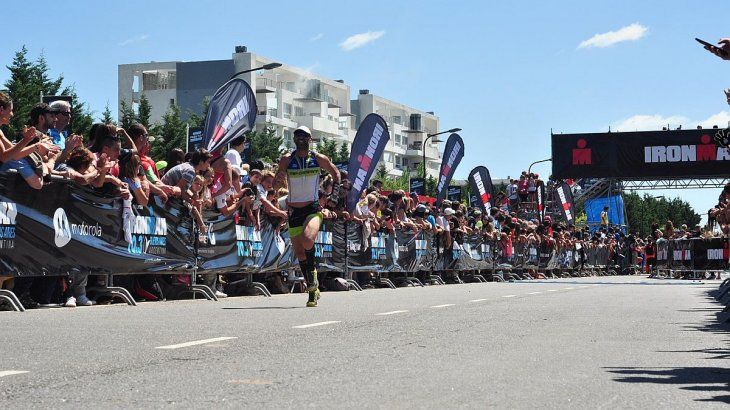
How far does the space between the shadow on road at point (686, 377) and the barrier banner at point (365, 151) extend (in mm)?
16951

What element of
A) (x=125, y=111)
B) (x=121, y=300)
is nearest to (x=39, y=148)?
(x=121, y=300)

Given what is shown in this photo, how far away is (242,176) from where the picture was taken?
63.4 ft

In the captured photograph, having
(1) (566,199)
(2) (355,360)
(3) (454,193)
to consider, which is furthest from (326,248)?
(1) (566,199)

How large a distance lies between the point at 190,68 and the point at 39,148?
385 ft

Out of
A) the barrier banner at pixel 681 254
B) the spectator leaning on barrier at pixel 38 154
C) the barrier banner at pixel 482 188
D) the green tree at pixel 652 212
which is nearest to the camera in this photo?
the spectator leaning on barrier at pixel 38 154

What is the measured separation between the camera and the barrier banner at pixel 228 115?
2088cm

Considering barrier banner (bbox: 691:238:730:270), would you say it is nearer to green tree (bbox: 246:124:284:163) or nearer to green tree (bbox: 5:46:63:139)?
green tree (bbox: 5:46:63:139)

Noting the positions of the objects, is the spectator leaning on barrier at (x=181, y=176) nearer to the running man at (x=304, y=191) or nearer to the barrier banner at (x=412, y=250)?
the running man at (x=304, y=191)

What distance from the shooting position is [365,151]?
1051 inches

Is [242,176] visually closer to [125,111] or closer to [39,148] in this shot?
[39,148]

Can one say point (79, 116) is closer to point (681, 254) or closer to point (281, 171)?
point (681, 254)

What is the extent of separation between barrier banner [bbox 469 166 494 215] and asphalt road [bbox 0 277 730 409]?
96.5 feet

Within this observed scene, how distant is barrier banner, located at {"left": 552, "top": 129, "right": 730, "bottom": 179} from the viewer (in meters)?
52.0

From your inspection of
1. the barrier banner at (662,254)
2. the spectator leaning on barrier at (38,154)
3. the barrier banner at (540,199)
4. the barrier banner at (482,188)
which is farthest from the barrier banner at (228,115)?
the barrier banner at (540,199)
